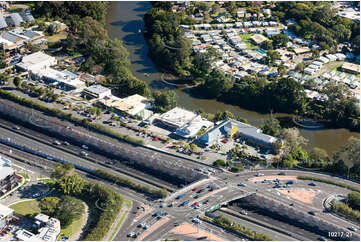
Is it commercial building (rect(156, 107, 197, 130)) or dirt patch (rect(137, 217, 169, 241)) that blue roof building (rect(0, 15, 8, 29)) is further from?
dirt patch (rect(137, 217, 169, 241))

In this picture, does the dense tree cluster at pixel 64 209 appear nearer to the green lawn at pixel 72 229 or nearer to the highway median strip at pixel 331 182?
the green lawn at pixel 72 229

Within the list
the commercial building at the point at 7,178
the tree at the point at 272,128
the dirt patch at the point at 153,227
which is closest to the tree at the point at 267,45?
the tree at the point at 272,128

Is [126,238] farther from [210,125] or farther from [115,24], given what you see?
[115,24]

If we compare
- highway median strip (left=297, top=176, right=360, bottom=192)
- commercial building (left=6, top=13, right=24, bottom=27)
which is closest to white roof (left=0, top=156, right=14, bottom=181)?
highway median strip (left=297, top=176, right=360, bottom=192)

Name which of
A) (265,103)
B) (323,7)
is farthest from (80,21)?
(323,7)

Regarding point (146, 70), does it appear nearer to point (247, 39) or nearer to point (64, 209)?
point (247, 39)
